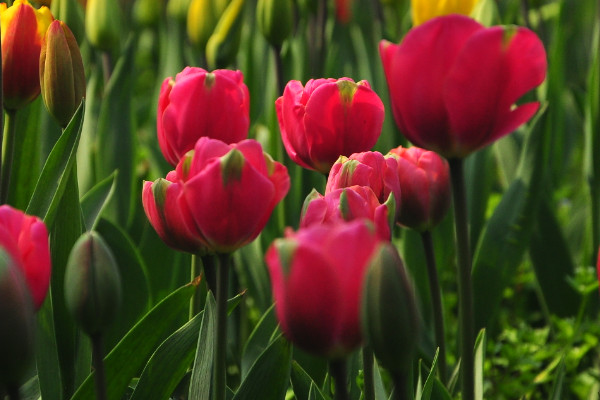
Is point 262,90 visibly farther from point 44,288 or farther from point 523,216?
point 44,288

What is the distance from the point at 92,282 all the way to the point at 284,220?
1.02 meters

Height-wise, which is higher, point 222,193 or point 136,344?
point 222,193

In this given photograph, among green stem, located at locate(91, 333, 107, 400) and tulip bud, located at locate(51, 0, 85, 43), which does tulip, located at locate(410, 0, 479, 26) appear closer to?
tulip bud, located at locate(51, 0, 85, 43)

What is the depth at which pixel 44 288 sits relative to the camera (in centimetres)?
62

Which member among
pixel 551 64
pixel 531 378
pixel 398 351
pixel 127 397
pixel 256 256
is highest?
pixel 398 351

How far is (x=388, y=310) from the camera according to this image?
52cm

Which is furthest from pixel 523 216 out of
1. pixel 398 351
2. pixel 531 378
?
pixel 398 351

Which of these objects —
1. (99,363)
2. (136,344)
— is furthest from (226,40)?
(99,363)

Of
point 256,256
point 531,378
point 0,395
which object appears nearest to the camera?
point 0,395

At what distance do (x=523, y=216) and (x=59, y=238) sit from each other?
0.82 meters

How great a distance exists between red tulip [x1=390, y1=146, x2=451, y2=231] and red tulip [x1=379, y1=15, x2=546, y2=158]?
236 millimetres

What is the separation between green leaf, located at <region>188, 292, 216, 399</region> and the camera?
84 cm

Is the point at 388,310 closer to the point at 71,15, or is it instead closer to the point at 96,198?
the point at 96,198

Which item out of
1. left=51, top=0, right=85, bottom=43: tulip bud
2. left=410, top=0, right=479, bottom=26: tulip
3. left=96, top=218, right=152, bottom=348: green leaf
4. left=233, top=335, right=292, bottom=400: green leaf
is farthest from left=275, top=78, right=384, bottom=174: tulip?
left=410, top=0, right=479, bottom=26: tulip
